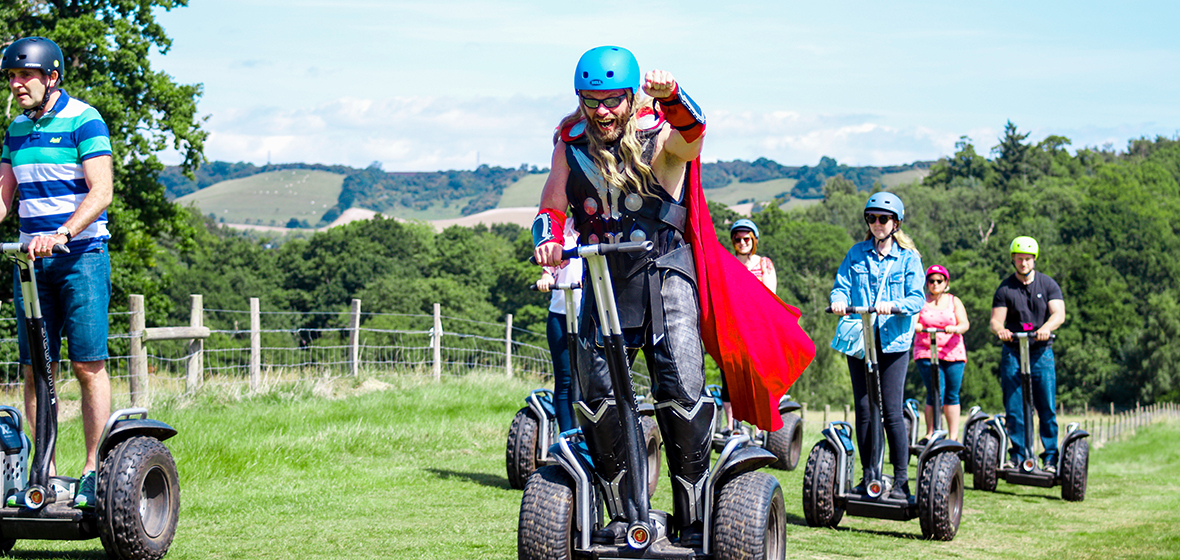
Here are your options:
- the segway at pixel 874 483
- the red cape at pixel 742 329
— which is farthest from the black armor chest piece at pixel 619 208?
the segway at pixel 874 483

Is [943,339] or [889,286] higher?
[889,286]

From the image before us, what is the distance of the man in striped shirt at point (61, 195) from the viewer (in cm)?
504

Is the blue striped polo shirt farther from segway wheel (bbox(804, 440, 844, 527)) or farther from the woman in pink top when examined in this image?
the woman in pink top

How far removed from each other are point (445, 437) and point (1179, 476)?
24.7ft

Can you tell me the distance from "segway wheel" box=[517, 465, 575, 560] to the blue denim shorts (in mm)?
2134

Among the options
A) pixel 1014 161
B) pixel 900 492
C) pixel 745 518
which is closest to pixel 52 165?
pixel 745 518

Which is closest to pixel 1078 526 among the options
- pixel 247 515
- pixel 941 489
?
pixel 941 489

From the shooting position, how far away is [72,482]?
5141 mm

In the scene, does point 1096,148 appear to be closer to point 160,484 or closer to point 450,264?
point 450,264

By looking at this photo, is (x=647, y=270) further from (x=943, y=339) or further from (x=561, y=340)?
(x=943, y=339)

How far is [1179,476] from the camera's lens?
12.0 metres

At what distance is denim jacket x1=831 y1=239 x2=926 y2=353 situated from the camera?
6.87 metres

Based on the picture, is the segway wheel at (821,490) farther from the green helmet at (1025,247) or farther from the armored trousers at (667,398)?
the green helmet at (1025,247)

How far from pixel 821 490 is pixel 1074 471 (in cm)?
327
